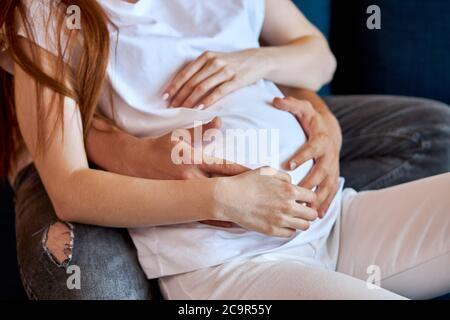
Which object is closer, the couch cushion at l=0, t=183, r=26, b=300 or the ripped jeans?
the ripped jeans

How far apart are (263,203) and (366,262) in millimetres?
180

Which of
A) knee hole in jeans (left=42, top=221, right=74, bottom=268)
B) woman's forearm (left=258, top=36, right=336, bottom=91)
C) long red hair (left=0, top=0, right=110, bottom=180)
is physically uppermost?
long red hair (left=0, top=0, right=110, bottom=180)

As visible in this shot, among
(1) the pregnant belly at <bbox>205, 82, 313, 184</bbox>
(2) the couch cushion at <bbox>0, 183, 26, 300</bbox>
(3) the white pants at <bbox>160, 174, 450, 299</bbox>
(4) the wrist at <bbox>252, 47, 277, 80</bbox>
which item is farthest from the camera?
(2) the couch cushion at <bbox>0, 183, 26, 300</bbox>

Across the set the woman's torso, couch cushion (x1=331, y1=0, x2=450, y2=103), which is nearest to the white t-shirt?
the woman's torso

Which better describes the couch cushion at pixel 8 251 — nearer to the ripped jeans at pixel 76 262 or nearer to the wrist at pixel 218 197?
the ripped jeans at pixel 76 262

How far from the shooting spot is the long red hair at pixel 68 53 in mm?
923

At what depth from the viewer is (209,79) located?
1016 millimetres

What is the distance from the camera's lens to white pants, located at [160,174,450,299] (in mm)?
845

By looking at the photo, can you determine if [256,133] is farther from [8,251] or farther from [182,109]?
[8,251]

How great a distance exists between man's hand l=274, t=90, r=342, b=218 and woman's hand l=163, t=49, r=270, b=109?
69mm

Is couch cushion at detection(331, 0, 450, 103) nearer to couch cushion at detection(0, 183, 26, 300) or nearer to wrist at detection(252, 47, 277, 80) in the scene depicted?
wrist at detection(252, 47, 277, 80)

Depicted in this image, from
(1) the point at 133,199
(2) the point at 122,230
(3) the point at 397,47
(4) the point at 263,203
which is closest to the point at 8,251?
(2) the point at 122,230

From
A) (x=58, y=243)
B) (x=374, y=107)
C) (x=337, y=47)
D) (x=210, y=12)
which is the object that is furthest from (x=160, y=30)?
(x=337, y=47)

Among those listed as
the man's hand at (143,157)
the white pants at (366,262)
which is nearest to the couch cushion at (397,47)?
the white pants at (366,262)
